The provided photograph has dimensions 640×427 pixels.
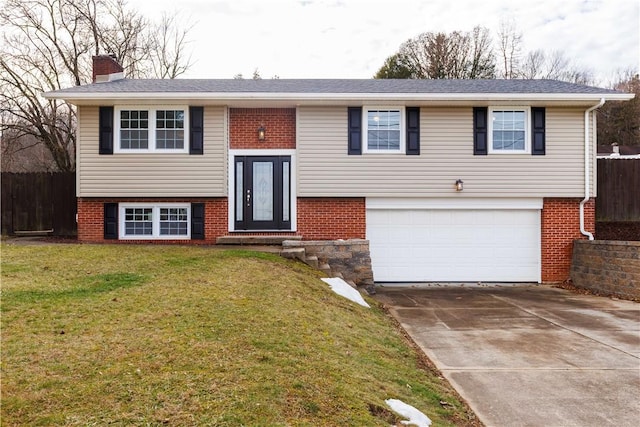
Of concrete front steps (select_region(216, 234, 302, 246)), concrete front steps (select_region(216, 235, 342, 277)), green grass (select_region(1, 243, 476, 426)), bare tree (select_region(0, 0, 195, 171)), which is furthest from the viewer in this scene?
bare tree (select_region(0, 0, 195, 171))

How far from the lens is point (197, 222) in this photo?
10.5m

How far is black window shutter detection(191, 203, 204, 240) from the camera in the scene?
10484 millimetres

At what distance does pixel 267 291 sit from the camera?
5762 mm

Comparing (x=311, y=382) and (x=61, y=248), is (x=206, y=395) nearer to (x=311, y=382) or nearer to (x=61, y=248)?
(x=311, y=382)

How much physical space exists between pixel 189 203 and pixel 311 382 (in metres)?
8.12

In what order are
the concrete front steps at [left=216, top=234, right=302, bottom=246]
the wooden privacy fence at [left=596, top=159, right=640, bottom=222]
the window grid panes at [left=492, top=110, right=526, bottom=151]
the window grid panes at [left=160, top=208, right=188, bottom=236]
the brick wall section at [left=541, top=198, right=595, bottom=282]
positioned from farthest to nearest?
the wooden privacy fence at [left=596, top=159, right=640, bottom=222] < the brick wall section at [left=541, top=198, right=595, bottom=282] < the window grid panes at [left=492, top=110, right=526, bottom=151] < the window grid panes at [left=160, top=208, right=188, bottom=236] < the concrete front steps at [left=216, top=234, right=302, bottom=246]

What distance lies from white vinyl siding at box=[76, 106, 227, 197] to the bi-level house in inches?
1.0

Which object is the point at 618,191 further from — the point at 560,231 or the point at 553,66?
the point at 553,66

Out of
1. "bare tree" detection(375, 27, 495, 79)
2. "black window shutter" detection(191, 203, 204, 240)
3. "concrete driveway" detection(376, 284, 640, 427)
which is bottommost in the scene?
"concrete driveway" detection(376, 284, 640, 427)

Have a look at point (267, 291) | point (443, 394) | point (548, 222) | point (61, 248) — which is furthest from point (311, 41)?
point (443, 394)

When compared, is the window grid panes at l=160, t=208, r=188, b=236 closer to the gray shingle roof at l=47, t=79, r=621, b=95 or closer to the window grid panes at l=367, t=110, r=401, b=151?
the gray shingle roof at l=47, t=79, r=621, b=95

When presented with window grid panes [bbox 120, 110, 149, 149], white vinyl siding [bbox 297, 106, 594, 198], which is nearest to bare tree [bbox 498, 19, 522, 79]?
white vinyl siding [bbox 297, 106, 594, 198]

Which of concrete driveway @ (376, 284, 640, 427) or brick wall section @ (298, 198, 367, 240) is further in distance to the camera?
brick wall section @ (298, 198, 367, 240)

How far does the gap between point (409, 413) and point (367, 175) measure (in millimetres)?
7757
